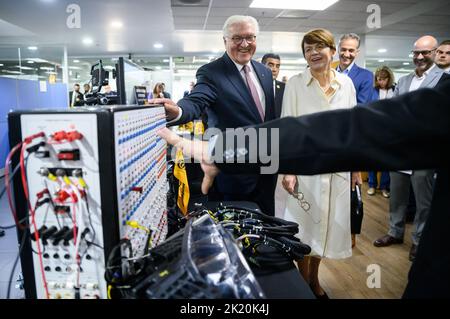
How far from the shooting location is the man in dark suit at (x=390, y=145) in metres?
0.56

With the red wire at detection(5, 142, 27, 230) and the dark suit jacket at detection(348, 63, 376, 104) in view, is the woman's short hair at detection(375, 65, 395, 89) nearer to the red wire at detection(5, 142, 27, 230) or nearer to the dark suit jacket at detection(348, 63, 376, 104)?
the dark suit jacket at detection(348, 63, 376, 104)

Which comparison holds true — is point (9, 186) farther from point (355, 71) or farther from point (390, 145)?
point (355, 71)

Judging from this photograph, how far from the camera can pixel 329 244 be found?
1944mm

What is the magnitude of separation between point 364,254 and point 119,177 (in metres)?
2.71

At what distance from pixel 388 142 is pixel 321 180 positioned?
1340mm

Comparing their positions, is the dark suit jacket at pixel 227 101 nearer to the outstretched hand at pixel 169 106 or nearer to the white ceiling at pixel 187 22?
the outstretched hand at pixel 169 106

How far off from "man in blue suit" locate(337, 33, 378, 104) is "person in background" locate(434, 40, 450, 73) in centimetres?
79

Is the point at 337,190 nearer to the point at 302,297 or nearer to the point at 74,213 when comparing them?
the point at 302,297

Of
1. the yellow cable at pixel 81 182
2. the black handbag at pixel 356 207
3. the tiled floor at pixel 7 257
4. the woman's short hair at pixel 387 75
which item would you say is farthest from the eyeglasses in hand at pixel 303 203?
the woman's short hair at pixel 387 75

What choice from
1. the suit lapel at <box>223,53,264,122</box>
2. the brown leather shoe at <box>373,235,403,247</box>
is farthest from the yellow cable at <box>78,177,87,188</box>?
the brown leather shoe at <box>373,235,403,247</box>

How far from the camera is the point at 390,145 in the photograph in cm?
57

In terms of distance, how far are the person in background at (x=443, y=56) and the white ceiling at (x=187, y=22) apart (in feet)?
9.98

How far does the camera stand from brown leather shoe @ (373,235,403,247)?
3100mm

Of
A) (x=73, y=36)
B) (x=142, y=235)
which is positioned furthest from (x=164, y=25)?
(x=142, y=235)
